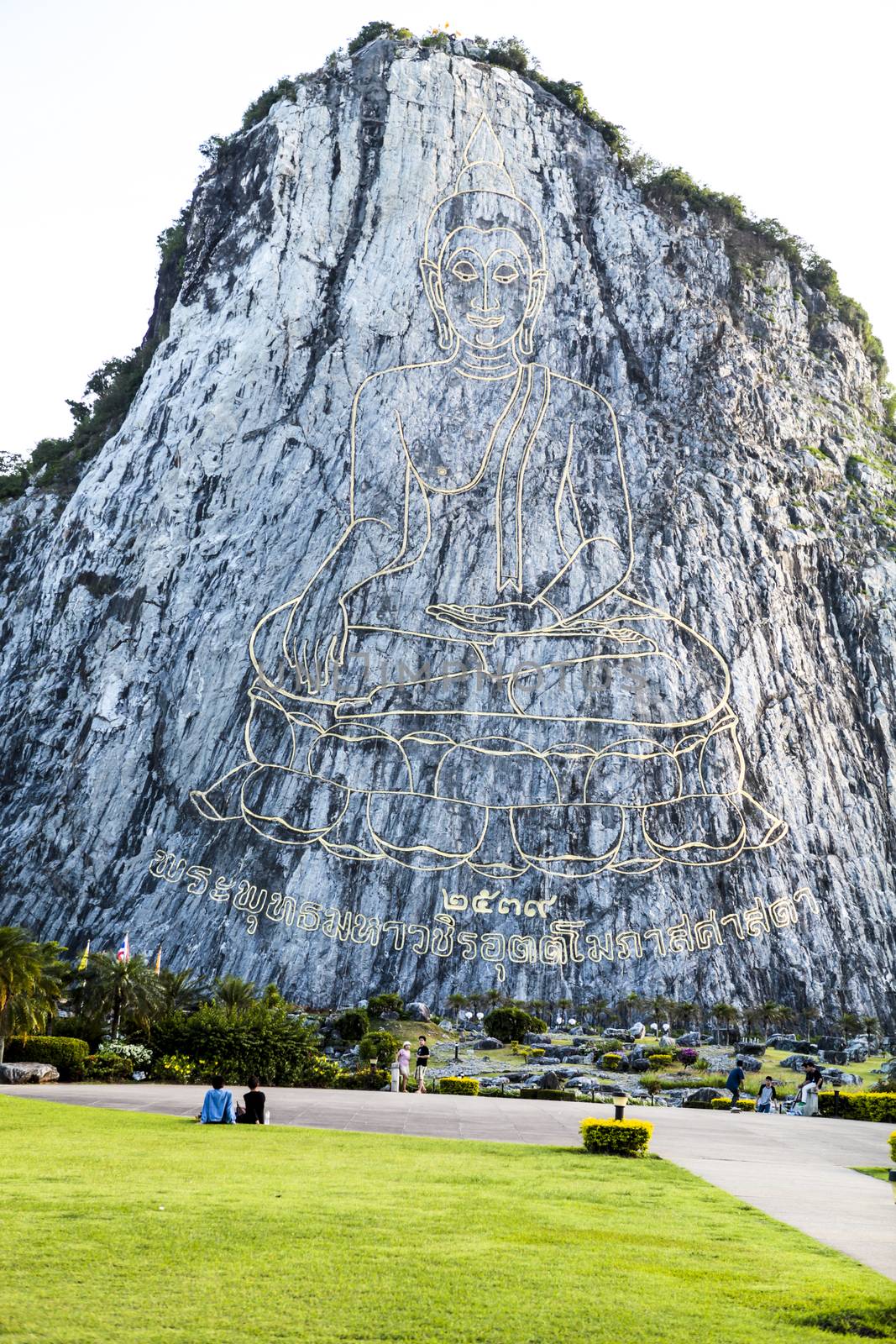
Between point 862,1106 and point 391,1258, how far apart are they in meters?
14.2

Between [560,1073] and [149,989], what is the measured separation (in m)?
8.43

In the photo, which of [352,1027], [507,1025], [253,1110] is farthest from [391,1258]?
[507,1025]

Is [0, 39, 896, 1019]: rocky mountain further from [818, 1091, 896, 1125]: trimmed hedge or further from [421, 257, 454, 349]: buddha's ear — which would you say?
[818, 1091, 896, 1125]: trimmed hedge

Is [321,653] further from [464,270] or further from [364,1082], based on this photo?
[364,1082]

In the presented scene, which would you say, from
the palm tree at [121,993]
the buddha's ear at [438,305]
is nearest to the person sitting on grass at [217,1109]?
the palm tree at [121,993]

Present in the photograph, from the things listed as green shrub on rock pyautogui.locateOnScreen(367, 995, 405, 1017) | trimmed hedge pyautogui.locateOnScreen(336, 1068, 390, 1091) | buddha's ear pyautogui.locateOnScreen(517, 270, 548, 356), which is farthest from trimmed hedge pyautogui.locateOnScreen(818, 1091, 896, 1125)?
buddha's ear pyautogui.locateOnScreen(517, 270, 548, 356)

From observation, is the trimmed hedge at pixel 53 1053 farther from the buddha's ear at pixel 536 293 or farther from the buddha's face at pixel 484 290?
the buddha's ear at pixel 536 293

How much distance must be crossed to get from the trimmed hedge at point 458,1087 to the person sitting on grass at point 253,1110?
7.52 metres

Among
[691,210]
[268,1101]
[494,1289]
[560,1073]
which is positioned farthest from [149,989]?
[691,210]

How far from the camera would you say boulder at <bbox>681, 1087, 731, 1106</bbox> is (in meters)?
19.8

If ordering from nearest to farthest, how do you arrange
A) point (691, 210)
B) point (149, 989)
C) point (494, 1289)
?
point (494, 1289) → point (149, 989) → point (691, 210)

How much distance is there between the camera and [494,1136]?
12797mm

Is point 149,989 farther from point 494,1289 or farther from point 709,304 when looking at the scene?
point 709,304

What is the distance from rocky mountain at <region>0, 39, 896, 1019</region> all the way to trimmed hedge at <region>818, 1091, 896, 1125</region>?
14108mm
